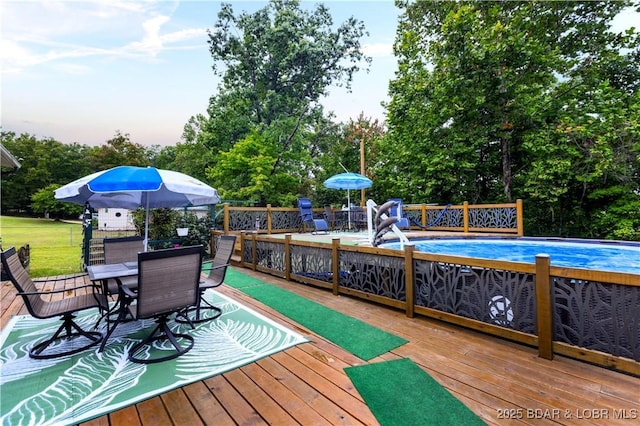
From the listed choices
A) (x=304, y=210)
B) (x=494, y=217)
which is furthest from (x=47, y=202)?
(x=494, y=217)

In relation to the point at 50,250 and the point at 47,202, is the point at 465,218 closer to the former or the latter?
the point at 50,250

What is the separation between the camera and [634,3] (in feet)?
34.5

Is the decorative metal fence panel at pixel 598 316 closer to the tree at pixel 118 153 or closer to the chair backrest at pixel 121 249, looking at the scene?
the chair backrest at pixel 121 249

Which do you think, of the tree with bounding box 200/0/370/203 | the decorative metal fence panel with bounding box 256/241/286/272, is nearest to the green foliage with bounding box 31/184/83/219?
the tree with bounding box 200/0/370/203

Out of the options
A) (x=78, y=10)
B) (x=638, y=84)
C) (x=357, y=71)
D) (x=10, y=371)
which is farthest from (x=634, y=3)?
(x=10, y=371)

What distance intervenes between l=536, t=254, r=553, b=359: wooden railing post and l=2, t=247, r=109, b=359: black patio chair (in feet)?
13.9

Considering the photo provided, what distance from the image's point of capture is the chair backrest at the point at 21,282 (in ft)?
8.36

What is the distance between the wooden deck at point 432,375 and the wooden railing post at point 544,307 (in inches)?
4.4

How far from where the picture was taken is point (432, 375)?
2307 mm

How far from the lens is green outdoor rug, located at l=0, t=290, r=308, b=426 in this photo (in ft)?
6.52

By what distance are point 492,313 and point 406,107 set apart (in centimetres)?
1230

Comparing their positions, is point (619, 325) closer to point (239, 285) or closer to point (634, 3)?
point (239, 285)

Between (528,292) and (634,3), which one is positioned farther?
(634,3)

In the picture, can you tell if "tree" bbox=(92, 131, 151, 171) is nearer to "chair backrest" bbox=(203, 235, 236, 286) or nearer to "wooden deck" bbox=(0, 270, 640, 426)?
"chair backrest" bbox=(203, 235, 236, 286)
